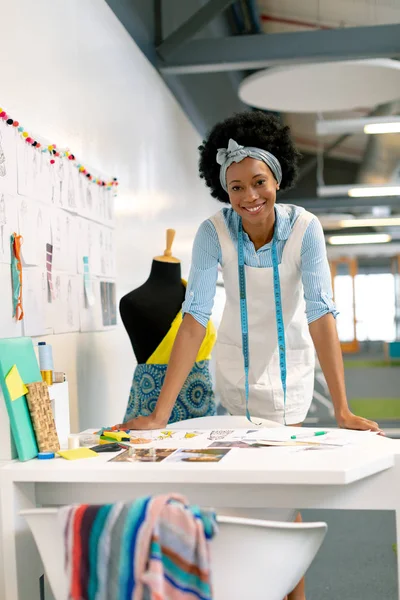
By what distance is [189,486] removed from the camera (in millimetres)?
Result: 1762

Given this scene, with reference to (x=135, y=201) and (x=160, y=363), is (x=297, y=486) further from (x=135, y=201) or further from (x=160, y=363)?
(x=135, y=201)

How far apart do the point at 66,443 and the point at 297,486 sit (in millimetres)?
704

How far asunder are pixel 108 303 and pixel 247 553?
8.14 ft

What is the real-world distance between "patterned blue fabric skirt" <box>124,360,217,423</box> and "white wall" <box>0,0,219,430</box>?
36 centimetres

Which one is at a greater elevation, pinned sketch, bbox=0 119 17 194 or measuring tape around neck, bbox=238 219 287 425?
pinned sketch, bbox=0 119 17 194

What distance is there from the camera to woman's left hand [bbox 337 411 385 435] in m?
2.16

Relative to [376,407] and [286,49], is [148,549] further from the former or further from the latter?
[376,407]

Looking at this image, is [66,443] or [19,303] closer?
[66,443]

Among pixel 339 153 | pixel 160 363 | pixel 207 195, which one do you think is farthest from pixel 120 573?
pixel 339 153

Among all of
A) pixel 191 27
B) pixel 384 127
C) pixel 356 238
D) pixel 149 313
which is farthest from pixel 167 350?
pixel 356 238

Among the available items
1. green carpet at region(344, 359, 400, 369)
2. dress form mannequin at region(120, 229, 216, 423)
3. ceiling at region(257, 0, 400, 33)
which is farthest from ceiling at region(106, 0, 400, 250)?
green carpet at region(344, 359, 400, 369)

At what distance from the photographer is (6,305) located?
2488 millimetres

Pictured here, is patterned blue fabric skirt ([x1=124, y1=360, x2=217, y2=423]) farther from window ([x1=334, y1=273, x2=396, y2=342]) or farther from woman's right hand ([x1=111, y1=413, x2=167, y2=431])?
window ([x1=334, y1=273, x2=396, y2=342])

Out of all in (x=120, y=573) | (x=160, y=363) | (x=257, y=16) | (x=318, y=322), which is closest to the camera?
(x=120, y=573)
